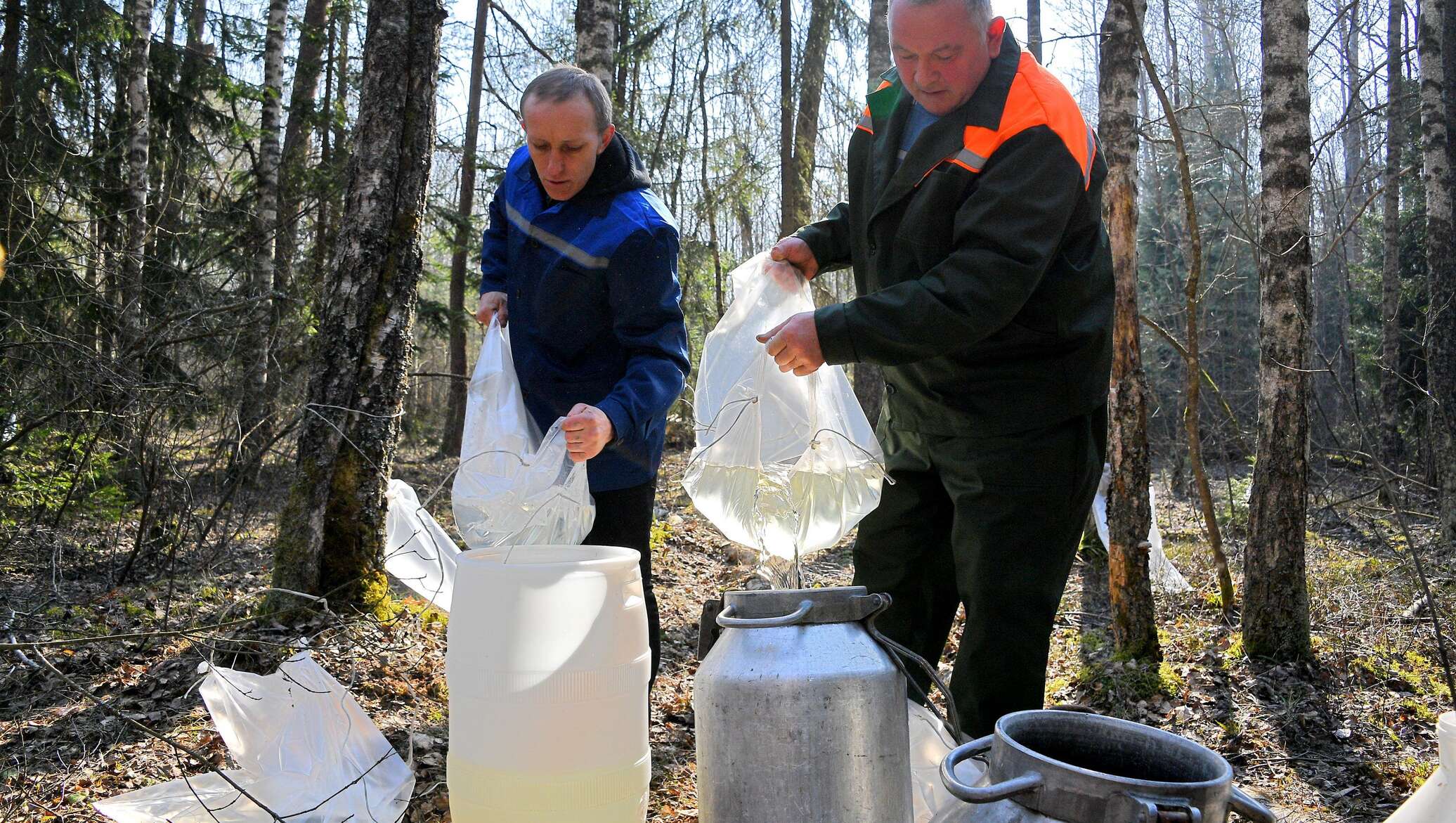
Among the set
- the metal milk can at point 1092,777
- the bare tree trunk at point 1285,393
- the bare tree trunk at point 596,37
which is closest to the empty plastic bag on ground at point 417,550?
the metal milk can at point 1092,777

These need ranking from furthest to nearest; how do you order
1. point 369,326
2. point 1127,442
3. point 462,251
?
point 462,251, point 1127,442, point 369,326

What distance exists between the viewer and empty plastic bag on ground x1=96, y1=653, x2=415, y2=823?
8.07 ft

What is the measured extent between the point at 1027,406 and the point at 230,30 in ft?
38.0

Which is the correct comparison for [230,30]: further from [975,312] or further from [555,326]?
[975,312]

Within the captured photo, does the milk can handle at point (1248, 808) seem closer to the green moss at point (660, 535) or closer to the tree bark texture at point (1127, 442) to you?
the tree bark texture at point (1127, 442)

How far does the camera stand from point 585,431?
2330 mm

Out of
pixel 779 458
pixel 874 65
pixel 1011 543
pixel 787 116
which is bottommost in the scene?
pixel 1011 543

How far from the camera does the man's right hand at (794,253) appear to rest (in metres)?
2.58

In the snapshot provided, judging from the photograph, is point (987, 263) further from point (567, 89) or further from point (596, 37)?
point (596, 37)

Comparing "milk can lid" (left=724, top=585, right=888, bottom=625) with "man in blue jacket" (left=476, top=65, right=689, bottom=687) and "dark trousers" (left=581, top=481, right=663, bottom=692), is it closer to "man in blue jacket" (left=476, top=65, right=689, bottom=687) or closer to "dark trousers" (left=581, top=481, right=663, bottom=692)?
"man in blue jacket" (left=476, top=65, right=689, bottom=687)

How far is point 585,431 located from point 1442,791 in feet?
5.94

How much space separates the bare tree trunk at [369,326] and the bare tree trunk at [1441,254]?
7.12 m

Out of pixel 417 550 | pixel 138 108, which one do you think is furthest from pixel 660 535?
pixel 138 108

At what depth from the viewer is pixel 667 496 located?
938cm
